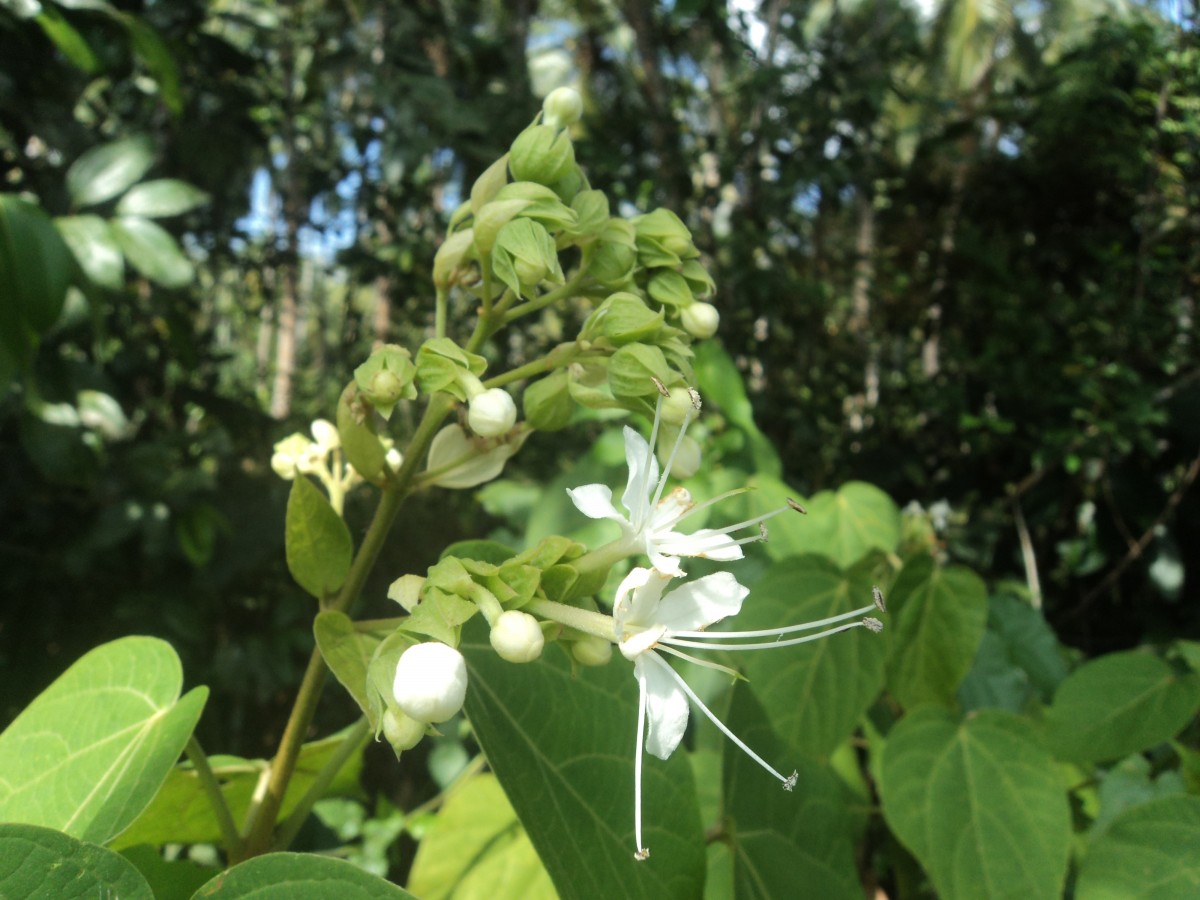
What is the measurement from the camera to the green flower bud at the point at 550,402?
0.48 m

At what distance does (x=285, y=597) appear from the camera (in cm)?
158

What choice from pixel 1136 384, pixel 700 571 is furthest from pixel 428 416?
pixel 1136 384

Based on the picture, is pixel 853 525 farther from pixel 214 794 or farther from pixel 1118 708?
pixel 214 794

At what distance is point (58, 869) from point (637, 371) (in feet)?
0.97

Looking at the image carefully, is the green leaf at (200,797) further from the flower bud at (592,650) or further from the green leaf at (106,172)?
the green leaf at (106,172)

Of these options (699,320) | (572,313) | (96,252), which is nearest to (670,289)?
(699,320)

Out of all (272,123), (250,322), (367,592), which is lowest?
(367,592)

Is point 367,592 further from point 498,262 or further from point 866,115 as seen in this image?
point 866,115

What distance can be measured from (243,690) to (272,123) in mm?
1489

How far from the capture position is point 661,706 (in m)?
0.40

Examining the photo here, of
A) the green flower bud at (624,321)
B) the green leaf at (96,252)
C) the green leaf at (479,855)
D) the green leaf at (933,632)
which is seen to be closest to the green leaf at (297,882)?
the green flower bud at (624,321)

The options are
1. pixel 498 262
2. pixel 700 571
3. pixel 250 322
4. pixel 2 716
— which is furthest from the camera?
pixel 250 322

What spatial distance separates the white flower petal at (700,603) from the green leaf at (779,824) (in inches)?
11.5

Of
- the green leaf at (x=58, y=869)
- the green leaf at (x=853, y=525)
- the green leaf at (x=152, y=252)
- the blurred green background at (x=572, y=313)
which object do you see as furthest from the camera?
the blurred green background at (x=572, y=313)
